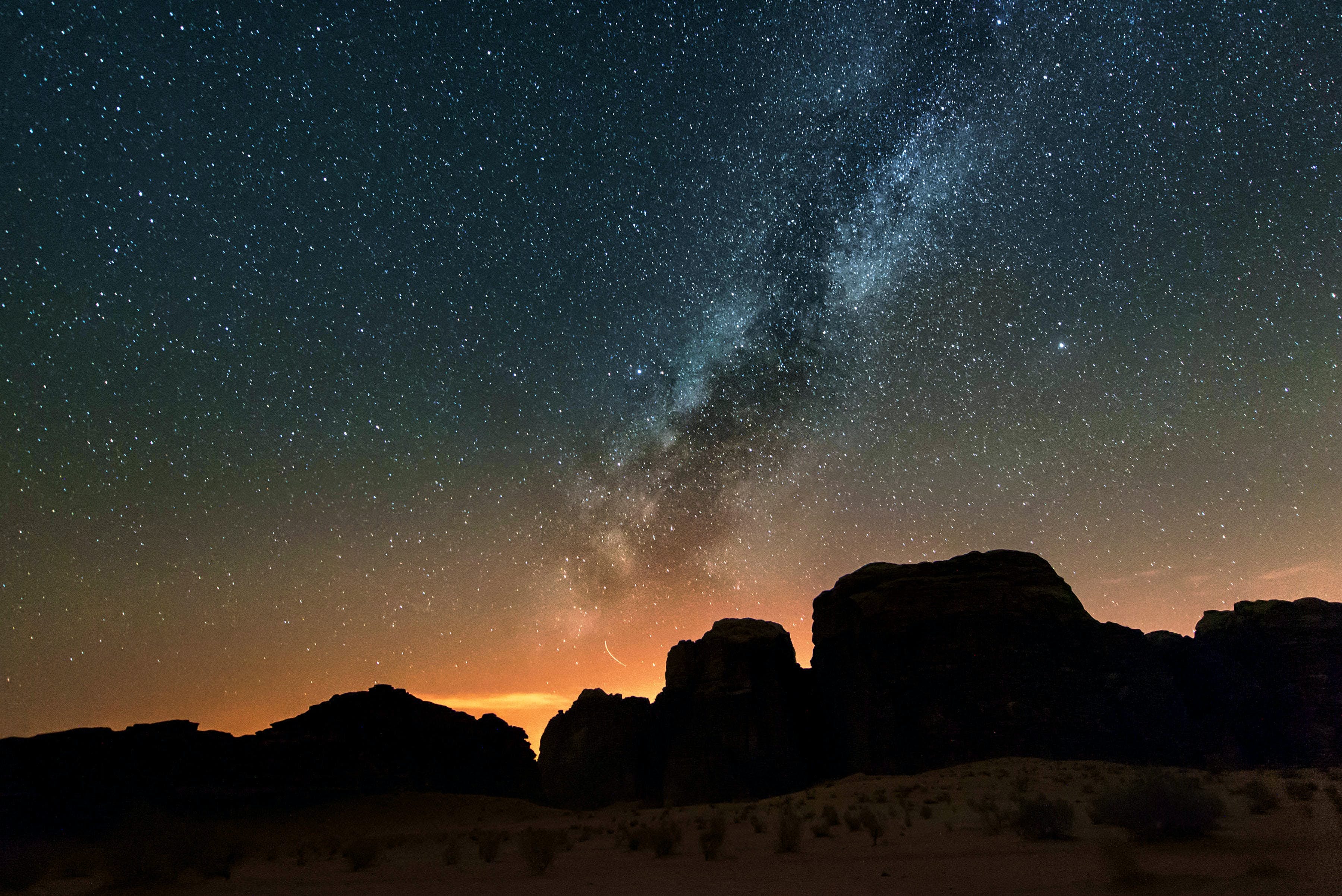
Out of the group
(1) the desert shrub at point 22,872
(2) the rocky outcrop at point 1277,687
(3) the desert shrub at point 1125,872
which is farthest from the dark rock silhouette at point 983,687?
(1) the desert shrub at point 22,872

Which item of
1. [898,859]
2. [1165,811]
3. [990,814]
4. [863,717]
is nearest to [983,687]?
[863,717]

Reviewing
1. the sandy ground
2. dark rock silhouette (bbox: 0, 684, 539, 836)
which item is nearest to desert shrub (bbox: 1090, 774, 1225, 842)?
the sandy ground

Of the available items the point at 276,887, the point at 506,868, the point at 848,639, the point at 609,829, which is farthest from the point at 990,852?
the point at 848,639

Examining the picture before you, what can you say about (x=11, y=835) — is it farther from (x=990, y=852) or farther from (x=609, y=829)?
(x=990, y=852)

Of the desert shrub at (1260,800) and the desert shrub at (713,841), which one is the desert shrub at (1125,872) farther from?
the desert shrub at (1260,800)

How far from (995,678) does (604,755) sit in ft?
86.9

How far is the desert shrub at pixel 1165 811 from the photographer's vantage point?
32.1ft

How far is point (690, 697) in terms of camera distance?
43.2m

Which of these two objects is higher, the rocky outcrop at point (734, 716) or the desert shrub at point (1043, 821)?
the rocky outcrop at point (734, 716)

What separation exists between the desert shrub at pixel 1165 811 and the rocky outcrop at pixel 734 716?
102 feet

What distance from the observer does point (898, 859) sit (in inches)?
426

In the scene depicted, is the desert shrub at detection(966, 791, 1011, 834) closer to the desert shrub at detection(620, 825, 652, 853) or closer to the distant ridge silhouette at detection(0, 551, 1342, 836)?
the desert shrub at detection(620, 825, 652, 853)

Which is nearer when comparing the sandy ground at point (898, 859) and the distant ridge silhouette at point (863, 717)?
the sandy ground at point (898, 859)

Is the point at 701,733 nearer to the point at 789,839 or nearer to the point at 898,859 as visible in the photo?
Answer: the point at 789,839
